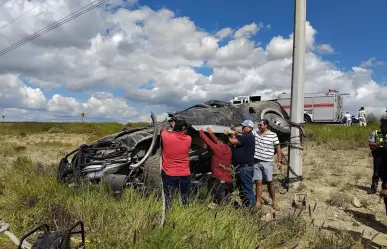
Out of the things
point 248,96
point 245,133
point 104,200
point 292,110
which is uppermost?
point 248,96

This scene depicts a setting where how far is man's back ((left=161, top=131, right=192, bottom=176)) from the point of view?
5.94m

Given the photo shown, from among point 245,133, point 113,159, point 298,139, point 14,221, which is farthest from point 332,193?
point 14,221

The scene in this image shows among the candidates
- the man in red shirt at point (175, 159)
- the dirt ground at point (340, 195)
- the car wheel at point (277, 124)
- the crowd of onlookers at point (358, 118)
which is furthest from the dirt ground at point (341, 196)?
the crowd of onlookers at point (358, 118)

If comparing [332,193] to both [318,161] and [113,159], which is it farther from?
[113,159]

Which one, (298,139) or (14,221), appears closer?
(14,221)

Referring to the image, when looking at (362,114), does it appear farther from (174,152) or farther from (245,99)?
(174,152)

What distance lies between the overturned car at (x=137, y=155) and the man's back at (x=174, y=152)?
20.9 inches

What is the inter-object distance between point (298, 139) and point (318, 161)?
3775mm

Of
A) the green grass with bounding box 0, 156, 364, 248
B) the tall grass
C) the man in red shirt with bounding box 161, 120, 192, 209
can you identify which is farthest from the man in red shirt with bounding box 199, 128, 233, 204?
the tall grass

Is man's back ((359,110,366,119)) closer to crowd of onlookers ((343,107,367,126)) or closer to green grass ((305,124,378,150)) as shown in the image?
crowd of onlookers ((343,107,367,126))

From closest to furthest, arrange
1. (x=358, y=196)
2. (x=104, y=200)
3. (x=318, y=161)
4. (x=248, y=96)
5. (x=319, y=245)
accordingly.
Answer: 1. (x=319, y=245)
2. (x=104, y=200)
3. (x=358, y=196)
4. (x=318, y=161)
5. (x=248, y=96)

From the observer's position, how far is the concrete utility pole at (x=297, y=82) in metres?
→ 8.20

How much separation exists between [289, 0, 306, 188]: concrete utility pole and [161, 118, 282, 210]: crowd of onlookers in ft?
3.59

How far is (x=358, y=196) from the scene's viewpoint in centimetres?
810
